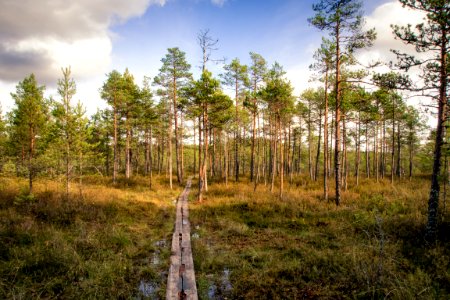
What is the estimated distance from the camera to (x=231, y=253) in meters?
7.98

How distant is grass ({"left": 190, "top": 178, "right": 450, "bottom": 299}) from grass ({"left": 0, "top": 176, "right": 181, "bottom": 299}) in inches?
65.8

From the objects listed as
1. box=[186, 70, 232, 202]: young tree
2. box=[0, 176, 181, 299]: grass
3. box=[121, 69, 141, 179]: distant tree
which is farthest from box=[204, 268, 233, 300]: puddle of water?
box=[121, 69, 141, 179]: distant tree

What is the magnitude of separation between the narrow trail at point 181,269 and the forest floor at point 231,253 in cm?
23

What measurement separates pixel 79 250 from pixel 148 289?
3.57 meters

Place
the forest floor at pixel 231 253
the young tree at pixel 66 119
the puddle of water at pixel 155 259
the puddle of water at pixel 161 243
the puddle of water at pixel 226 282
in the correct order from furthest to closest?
the young tree at pixel 66 119 < the puddle of water at pixel 161 243 < the puddle of water at pixel 155 259 < the puddle of water at pixel 226 282 < the forest floor at pixel 231 253

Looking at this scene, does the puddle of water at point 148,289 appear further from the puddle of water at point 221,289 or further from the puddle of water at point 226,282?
the puddle of water at point 226,282

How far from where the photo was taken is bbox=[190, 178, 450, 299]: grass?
204 inches

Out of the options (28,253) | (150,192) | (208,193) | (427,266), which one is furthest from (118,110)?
(427,266)

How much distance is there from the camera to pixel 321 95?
84.0ft

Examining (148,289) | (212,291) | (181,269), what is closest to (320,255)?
(212,291)

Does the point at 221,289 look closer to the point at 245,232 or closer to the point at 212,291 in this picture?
the point at 212,291

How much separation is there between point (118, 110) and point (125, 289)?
26.0 m

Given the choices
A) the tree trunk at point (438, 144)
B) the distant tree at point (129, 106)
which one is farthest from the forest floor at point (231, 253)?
the distant tree at point (129, 106)

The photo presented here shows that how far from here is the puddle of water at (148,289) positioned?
5371 millimetres
